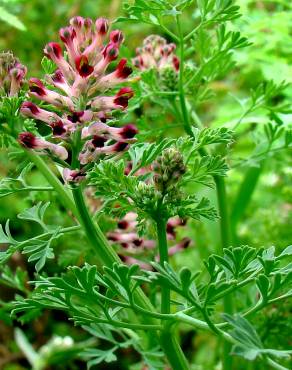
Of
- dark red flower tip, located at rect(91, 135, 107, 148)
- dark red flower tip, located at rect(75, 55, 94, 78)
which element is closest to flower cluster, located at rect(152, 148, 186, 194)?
A: dark red flower tip, located at rect(91, 135, 107, 148)

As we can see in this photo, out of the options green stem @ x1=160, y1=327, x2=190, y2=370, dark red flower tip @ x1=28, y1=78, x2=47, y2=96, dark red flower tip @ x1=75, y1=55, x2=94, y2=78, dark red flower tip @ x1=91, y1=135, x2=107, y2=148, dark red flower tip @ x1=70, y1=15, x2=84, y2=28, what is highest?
dark red flower tip @ x1=70, y1=15, x2=84, y2=28

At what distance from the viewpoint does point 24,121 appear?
4.53 feet

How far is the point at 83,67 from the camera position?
3.99 ft

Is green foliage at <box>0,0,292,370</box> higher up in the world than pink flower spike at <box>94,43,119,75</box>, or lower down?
lower down

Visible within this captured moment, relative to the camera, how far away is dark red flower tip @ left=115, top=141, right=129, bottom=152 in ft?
4.13

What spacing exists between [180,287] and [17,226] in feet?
7.50

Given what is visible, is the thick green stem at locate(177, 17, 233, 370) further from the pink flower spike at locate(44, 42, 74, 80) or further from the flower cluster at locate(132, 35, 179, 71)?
the pink flower spike at locate(44, 42, 74, 80)

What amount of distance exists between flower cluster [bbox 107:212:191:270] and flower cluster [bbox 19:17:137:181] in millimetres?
530

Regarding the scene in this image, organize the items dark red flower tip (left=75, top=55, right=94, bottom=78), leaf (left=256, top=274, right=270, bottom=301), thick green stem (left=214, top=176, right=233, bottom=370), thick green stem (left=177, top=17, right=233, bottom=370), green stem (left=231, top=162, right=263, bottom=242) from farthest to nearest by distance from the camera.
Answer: green stem (left=231, top=162, right=263, bottom=242), thick green stem (left=214, top=176, right=233, bottom=370), thick green stem (left=177, top=17, right=233, bottom=370), dark red flower tip (left=75, top=55, right=94, bottom=78), leaf (left=256, top=274, right=270, bottom=301)

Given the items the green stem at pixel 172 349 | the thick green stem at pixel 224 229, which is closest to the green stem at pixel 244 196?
the thick green stem at pixel 224 229

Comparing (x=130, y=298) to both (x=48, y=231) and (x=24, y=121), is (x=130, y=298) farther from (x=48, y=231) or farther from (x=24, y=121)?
(x=24, y=121)

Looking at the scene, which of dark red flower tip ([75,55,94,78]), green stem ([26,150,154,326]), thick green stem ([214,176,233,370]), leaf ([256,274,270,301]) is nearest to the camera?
leaf ([256,274,270,301])

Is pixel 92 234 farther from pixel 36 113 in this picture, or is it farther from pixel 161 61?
pixel 161 61

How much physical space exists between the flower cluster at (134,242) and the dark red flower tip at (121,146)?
0.51m
